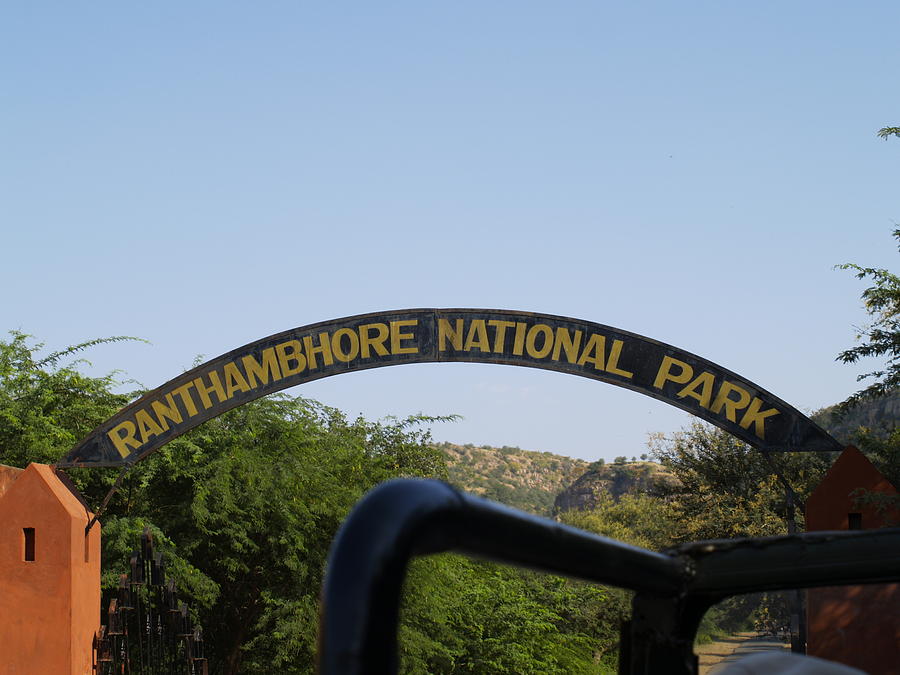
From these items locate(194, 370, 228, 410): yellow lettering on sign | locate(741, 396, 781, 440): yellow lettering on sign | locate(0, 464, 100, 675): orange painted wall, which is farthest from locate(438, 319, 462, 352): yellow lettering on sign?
locate(0, 464, 100, 675): orange painted wall

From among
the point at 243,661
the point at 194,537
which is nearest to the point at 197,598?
the point at 194,537

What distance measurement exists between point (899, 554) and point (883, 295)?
15815 millimetres

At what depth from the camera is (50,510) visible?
1205 cm

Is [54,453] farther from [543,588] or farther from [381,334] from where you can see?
[543,588]

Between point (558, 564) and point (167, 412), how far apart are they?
40.5 feet

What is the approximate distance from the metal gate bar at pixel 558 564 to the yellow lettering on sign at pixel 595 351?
11.4m

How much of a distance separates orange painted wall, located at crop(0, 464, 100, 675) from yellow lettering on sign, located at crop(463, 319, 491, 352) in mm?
4922

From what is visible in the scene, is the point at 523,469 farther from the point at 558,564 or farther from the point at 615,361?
the point at 558,564

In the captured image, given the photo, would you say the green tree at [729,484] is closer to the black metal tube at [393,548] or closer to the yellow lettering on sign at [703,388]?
the yellow lettering on sign at [703,388]

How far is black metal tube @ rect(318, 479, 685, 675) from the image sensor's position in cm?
64

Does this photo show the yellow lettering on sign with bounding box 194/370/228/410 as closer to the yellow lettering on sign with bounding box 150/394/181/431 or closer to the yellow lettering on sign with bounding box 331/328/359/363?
the yellow lettering on sign with bounding box 150/394/181/431

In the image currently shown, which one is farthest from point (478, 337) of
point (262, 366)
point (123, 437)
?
point (123, 437)

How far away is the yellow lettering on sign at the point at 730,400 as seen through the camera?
11977 millimetres

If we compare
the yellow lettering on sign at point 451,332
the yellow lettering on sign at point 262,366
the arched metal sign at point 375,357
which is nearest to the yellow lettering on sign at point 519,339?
the arched metal sign at point 375,357
